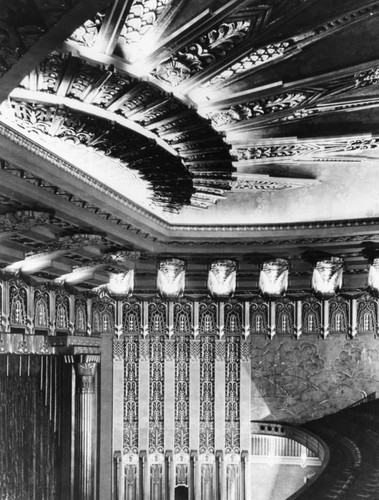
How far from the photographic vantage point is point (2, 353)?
315 inches

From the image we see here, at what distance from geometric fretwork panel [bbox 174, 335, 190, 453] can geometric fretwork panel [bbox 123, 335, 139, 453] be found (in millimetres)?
754

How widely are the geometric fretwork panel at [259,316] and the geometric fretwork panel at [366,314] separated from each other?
5.43ft

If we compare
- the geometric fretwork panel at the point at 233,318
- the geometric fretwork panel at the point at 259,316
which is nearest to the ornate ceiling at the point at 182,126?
the geometric fretwork panel at the point at 259,316

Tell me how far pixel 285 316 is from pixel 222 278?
10.5 ft

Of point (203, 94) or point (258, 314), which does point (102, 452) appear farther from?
point (203, 94)

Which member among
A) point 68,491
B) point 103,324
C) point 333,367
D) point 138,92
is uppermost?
point 138,92

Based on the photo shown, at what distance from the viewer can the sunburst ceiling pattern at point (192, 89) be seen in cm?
350

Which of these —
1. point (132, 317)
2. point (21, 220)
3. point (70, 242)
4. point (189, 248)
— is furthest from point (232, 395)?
point (21, 220)

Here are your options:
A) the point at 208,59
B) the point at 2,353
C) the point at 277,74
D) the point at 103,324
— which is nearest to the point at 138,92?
the point at 208,59

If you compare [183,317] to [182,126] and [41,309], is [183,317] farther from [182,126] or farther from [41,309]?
[182,126]

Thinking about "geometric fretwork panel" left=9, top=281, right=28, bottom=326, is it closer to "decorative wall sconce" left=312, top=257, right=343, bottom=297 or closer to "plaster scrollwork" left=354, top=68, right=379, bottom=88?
"decorative wall sconce" left=312, top=257, right=343, bottom=297

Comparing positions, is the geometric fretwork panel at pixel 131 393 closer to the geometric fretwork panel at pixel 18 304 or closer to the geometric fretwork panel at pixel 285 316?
the geometric fretwork panel at pixel 285 316

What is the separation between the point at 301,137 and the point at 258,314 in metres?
6.27

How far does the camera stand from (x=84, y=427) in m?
10.7
